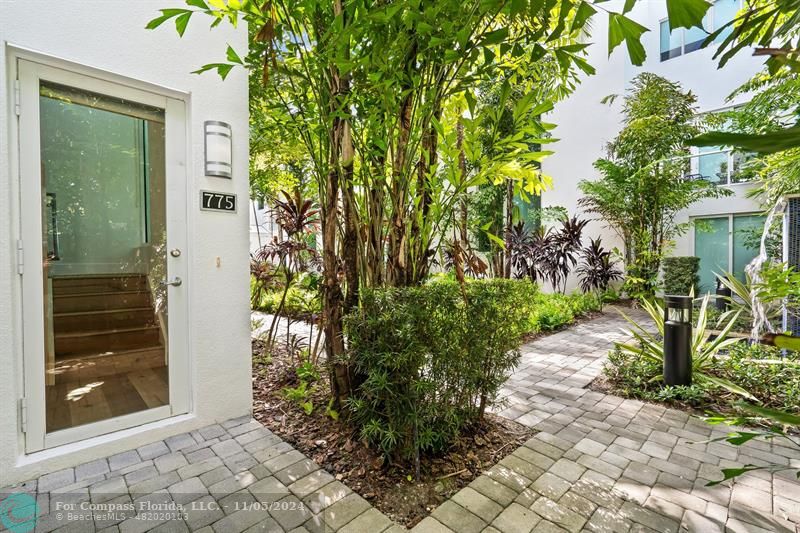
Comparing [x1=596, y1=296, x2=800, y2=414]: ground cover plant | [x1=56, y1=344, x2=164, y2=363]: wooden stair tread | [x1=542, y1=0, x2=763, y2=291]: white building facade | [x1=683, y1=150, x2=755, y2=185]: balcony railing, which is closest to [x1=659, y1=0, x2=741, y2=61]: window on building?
[x1=542, y1=0, x2=763, y2=291]: white building facade

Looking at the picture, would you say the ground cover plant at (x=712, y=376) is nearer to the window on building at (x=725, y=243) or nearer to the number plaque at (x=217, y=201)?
the number plaque at (x=217, y=201)

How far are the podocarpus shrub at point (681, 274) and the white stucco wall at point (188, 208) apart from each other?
328 inches

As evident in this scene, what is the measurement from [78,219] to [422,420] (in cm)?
246

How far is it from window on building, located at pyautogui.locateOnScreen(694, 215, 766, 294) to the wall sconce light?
8977mm

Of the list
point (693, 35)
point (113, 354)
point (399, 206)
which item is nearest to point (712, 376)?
point (399, 206)

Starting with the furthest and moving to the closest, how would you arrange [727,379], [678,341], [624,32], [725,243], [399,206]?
[725,243] < [727,379] < [678,341] < [399,206] < [624,32]

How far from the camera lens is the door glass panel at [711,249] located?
8234 millimetres

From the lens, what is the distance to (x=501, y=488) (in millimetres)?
2051

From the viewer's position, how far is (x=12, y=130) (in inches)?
82.8

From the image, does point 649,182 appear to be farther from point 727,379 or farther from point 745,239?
point 727,379

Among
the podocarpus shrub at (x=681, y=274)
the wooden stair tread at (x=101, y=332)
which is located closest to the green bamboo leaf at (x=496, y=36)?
the wooden stair tread at (x=101, y=332)

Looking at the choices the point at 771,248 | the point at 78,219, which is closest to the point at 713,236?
the point at 771,248

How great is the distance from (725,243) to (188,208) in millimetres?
10145

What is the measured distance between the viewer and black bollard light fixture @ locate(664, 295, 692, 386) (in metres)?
3.21
